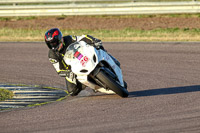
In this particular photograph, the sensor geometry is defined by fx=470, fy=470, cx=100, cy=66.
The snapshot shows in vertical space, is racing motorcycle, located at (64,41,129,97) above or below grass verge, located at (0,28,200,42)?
above

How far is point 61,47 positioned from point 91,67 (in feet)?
3.13

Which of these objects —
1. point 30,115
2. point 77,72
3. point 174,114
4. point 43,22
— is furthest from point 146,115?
point 43,22

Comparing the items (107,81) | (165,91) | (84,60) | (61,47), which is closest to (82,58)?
(84,60)

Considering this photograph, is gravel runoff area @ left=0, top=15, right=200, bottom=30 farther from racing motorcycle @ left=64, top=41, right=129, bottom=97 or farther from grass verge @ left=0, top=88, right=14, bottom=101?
racing motorcycle @ left=64, top=41, right=129, bottom=97

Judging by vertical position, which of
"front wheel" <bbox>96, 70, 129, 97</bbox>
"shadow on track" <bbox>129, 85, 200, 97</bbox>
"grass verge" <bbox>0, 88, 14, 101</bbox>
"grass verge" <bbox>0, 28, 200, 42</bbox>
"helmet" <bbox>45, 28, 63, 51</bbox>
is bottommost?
"grass verge" <bbox>0, 88, 14, 101</bbox>

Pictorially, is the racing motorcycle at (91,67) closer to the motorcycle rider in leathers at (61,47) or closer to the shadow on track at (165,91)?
the motorcycle rider in leathers at (61,47)

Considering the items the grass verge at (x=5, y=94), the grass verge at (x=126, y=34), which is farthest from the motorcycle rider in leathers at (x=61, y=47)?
the grass verge at (x=126, y=34)

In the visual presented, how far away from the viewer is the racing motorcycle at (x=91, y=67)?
8773 mm

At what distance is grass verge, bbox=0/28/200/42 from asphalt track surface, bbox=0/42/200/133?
2089 mm

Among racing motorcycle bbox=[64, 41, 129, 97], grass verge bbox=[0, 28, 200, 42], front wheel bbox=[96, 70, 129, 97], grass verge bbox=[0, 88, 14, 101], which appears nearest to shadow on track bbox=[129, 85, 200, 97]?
racing motorcycle bbox=[64, 41, 129, 97]

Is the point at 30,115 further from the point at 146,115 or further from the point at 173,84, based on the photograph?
the point at 173,84

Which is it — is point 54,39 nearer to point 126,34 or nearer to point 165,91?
point 165,91

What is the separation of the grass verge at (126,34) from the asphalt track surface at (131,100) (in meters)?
2.09

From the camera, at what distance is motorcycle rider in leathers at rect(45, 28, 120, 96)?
364 inches
